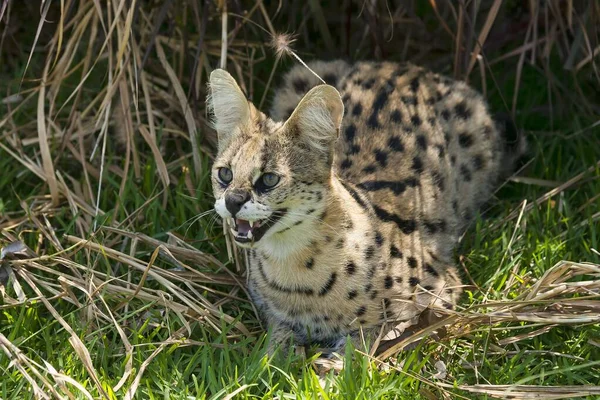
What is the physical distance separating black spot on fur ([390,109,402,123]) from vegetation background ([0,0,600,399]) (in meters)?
0.47

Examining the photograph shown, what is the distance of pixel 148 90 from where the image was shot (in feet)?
16.3

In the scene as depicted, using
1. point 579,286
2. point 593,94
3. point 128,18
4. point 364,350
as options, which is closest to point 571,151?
point 593,94

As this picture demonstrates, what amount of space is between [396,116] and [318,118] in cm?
97

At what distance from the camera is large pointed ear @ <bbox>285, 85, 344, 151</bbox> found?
11.3 ft

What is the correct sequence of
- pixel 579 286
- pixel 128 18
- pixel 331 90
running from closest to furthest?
pixel 331 90
pixel 579 286
pixel 128 18

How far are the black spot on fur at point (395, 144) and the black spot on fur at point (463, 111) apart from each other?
1.60 feet

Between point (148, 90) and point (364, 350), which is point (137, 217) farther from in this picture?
point (364, 350)

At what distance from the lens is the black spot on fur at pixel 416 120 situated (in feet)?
14.5

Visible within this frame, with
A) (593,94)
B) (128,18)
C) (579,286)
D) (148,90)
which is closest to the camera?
(579,286)

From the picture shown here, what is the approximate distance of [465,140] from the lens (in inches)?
184

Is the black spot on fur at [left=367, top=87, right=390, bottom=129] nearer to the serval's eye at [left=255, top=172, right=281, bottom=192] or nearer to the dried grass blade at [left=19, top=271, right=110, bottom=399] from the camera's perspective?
the serval's eye at [left=255, top=172, right=281, bottom=192]

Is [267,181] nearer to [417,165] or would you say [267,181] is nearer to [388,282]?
[388,282]

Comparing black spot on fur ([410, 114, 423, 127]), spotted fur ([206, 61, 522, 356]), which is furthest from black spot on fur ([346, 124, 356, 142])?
black spot on fur ([410, 114, 423, 127])

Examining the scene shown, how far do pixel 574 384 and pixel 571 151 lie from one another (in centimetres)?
181
